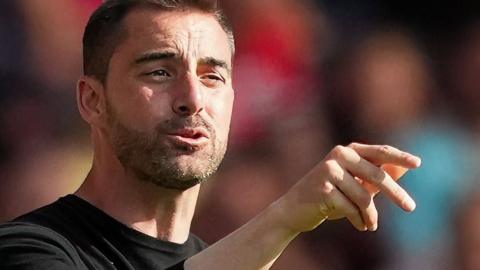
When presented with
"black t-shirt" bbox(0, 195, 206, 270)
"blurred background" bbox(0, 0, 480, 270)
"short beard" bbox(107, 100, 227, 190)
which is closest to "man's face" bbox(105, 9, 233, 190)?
"short beard" bbox(107, 100, 227, 190)

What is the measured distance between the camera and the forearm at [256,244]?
4.46 feet

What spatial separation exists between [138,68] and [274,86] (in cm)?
121

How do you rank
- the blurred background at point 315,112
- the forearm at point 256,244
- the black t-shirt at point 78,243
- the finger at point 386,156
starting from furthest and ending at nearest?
1. the blurred background at point 315,112
2. the black t-shirt at point 78,243
3. the forearm at point 256,244
4. the finger at point 386,156

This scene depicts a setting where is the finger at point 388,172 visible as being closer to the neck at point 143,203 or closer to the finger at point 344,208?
the finger at point 344,208

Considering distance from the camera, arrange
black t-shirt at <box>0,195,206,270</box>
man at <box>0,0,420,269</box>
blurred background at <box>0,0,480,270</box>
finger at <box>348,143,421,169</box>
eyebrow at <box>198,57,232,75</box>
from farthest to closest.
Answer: blurred background at <box>0,0,480,270</box>, eyebrow at <box>198,57,232,75</box>, man at <box>0,0,420,269</box>, black t-shirt at <box>0,195,206,270</box>, finger at <box>348,143,421,169</box>

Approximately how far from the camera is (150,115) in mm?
1745

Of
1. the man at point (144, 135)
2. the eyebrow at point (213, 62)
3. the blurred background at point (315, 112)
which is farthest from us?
the blurred background at point (315, 112)

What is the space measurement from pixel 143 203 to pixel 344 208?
645 millimetres

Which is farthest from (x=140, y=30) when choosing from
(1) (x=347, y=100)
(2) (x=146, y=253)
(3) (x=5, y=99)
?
(1) (x=347, y=100)

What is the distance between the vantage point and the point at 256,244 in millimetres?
1373

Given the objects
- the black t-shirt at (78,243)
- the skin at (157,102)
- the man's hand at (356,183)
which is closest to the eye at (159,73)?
the skin at (157,102)

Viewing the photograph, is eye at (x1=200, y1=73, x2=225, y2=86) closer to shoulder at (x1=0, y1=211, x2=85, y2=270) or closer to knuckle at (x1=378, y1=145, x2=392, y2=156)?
shoulder at (x1=0, y1=211, x2=85, y2=270)

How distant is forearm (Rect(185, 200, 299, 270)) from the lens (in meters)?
1.36

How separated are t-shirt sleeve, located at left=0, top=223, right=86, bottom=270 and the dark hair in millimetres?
440
